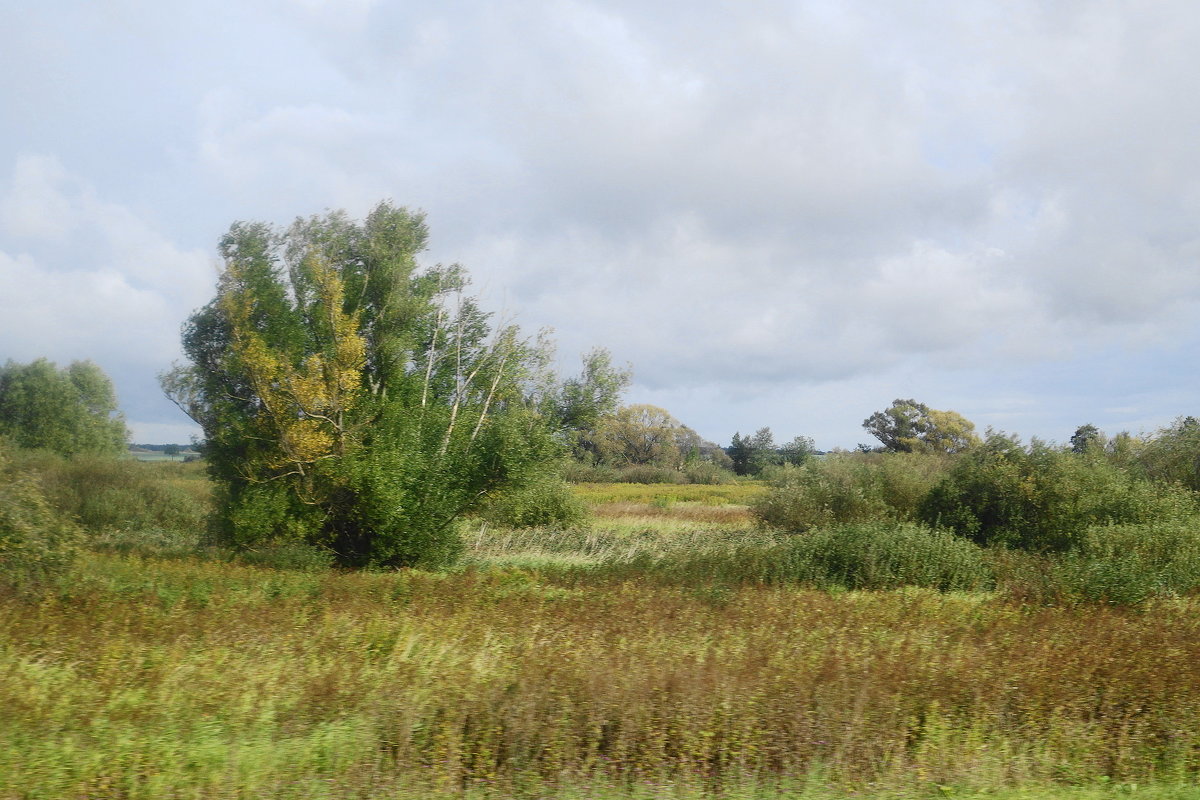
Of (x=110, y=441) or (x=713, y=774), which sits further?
(x=110, y=441)

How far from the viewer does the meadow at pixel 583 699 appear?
19.9 feet

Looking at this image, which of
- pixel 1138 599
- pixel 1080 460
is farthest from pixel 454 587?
pixel 1080 460

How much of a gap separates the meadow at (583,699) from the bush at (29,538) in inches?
15.6

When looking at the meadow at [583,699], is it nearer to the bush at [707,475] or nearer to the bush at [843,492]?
the bush at [843,492]

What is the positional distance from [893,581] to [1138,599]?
4788 mm

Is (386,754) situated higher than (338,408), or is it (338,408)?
(338,408)

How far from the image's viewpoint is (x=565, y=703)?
23.6 ft

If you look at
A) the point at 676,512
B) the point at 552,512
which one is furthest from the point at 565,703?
the point at 676,512

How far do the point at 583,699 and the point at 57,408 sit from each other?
67.8m

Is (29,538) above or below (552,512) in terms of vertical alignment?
above

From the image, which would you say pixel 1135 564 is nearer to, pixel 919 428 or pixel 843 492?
pixel 843 492

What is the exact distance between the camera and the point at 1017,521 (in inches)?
1003

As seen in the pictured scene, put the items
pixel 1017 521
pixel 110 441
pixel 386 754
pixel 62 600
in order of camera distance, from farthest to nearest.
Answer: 1. pixel 110 441
2. pixel 1017 521
3. pixel 62 600
4. pixel 386 754

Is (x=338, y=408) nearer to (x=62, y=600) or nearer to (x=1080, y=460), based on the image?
(x=62, y=600)
